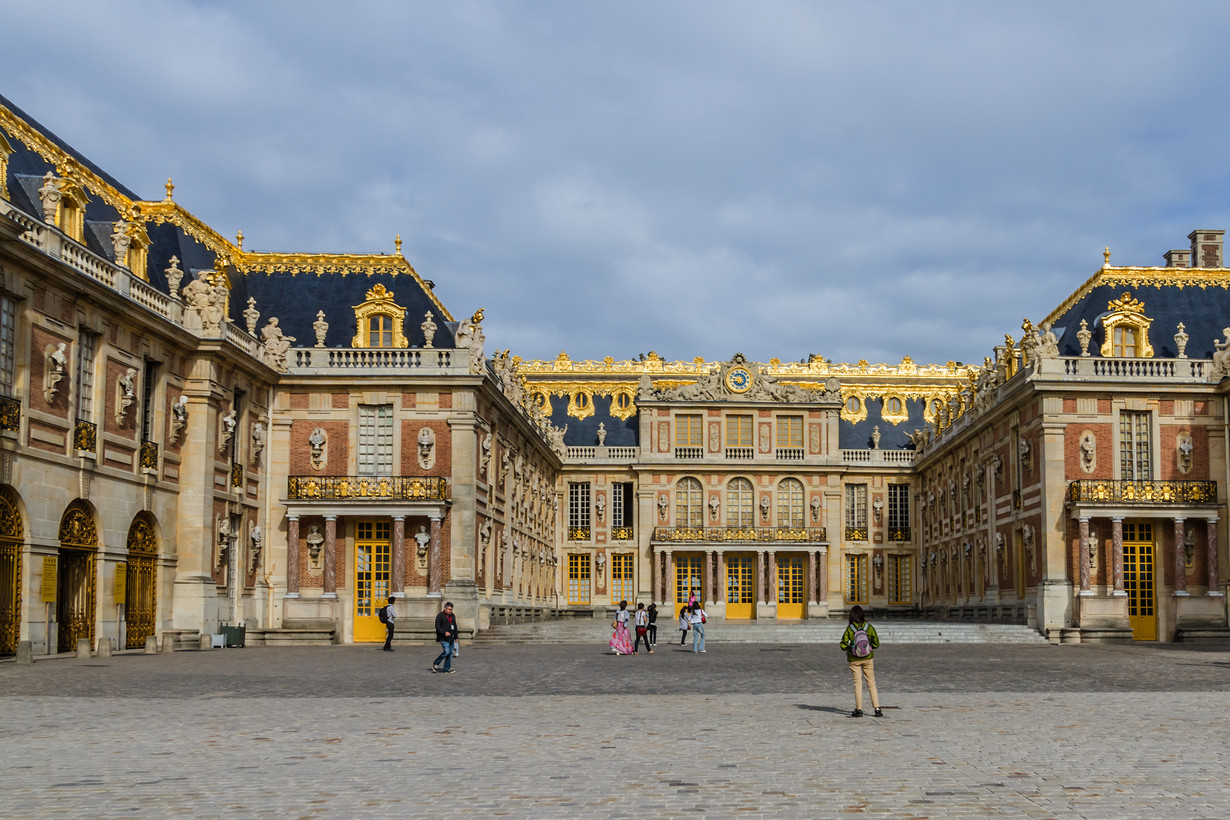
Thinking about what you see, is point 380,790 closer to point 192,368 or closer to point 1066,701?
point 1066,701

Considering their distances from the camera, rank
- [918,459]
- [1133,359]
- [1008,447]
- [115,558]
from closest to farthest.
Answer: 1. [115,558]
2. [1133,359]
3. [1008,447]
4. [918,459]

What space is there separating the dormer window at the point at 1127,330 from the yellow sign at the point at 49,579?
30.5 m

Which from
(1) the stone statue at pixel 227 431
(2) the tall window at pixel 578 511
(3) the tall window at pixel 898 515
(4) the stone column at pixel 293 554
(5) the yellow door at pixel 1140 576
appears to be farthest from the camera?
(3) the tall window at pixel 898 515

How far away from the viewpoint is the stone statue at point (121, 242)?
29172 mm

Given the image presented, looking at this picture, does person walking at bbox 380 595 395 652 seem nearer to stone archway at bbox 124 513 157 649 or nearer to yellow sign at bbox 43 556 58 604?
stone archway at bbox 124 513 157 649

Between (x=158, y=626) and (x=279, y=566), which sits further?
(x=279, y=566)

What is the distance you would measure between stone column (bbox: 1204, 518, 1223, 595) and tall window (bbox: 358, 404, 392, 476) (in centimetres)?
2427

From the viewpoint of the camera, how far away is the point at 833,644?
119ft

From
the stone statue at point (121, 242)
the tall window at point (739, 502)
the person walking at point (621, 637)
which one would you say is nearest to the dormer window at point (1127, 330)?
the person walking at point (621, 637)

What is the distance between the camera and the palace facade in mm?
26547

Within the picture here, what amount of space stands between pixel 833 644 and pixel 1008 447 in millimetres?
11367

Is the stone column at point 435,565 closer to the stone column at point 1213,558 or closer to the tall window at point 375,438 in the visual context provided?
the tall window at point 375,438

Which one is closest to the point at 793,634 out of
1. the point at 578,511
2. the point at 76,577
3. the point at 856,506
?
the point at 76,577

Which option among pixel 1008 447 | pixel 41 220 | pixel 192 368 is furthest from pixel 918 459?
pixel 41 220
